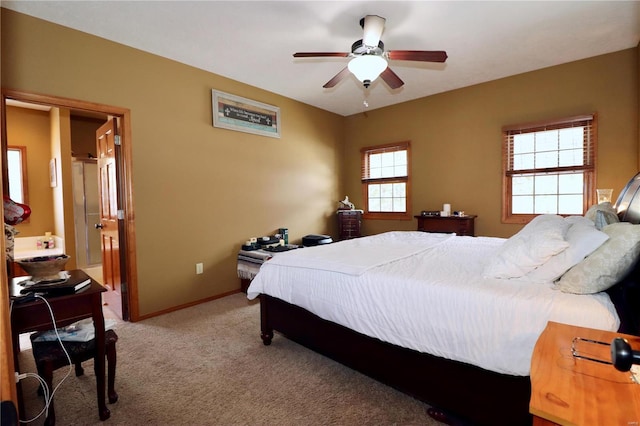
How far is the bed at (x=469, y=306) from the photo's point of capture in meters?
Result: 1.33

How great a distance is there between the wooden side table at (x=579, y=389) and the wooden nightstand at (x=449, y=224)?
324 cm

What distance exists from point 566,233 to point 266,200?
3.48 meters

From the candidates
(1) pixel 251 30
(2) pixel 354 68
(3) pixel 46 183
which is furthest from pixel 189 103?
(3) pixel 46 183

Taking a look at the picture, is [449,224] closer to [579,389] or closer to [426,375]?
[426,375]

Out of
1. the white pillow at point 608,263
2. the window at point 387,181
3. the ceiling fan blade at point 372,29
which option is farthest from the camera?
the window at point 387,181

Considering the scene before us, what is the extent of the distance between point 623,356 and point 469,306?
2.79 feet

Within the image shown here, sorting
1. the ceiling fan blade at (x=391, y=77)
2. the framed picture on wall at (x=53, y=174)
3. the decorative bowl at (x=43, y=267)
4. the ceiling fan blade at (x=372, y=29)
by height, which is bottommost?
the decorative bowl at (x=43, y=267)

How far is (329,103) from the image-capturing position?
5008mm

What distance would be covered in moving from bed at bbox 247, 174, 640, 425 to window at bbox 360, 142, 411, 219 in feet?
9.21

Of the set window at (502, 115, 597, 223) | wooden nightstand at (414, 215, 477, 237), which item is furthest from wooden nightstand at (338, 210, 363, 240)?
window at (502, 115, 597, 223)

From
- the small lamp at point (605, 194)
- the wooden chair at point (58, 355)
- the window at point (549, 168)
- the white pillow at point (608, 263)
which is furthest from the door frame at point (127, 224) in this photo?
the small lamp at point (605, 194)

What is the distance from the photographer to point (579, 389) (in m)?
0.77

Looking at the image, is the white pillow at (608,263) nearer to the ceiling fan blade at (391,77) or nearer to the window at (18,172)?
the ceiling fan blade at (391,77)

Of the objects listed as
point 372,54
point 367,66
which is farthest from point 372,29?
point 367,66
